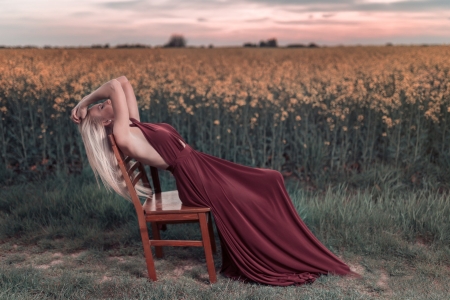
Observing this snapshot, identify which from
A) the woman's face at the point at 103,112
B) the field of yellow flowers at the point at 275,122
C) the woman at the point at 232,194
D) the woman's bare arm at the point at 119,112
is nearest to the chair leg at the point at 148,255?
the woman at the point at 232,194

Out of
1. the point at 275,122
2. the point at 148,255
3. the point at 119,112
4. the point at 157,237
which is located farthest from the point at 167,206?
the point at 275,122

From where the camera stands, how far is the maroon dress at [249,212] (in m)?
3.61

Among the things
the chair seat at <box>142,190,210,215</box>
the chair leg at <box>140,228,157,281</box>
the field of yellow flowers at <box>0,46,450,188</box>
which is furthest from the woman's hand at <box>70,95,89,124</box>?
the field of yellow flowers at <box>0,46,450,188</box>

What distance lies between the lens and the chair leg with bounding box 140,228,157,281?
11.8 ft

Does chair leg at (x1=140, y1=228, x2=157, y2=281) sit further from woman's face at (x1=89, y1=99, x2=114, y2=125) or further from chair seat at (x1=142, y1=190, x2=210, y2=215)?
woman's face at (x1=89, y1=99, x2=114, y2=125)

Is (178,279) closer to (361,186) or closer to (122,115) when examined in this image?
(122,115)

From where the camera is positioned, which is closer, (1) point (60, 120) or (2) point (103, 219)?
(2) point (103, 219)

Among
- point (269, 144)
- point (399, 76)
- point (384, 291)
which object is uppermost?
point (399, 76)

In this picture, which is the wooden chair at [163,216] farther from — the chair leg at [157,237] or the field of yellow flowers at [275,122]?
the field of yellow flowers at [275,122]

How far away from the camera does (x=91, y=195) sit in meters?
5.11

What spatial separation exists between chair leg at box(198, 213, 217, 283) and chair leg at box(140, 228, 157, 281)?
35 cm

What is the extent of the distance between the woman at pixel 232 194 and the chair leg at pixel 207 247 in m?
0.11

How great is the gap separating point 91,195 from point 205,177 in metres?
1.83

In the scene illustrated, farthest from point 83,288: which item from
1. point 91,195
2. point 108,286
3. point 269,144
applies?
point 269,144
